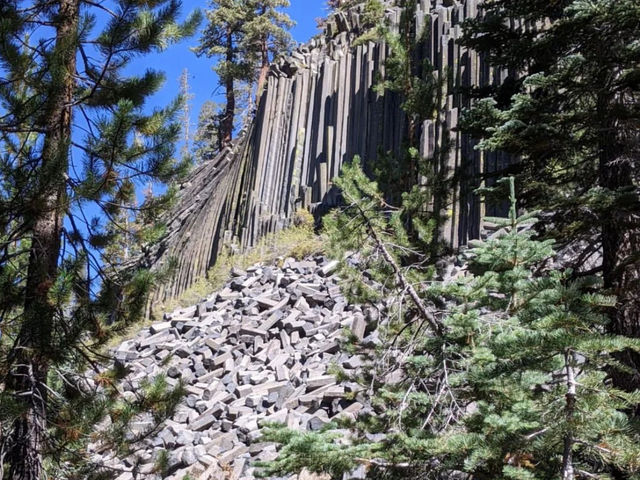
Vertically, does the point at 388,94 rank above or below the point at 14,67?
above

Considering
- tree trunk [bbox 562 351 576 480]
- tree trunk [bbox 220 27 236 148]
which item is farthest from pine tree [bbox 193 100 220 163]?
tree trunk [bbox 562 351 576 480]

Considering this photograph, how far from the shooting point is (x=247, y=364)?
30.2 ft

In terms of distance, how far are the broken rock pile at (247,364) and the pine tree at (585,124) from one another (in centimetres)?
173

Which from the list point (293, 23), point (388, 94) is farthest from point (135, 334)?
point (293, 23)

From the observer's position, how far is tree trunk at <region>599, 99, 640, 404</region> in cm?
400

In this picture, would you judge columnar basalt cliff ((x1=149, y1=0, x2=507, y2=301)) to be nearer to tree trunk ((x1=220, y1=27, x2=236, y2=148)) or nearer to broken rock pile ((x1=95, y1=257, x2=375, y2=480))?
broken rock pile ((x1=95, y1=257, x2=375, y2=480))

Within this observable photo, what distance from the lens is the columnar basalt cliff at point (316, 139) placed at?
965 centimetres

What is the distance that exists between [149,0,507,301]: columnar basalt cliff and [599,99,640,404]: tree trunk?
423 centimetres

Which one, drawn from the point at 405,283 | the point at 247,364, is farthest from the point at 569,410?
the point at 247,364

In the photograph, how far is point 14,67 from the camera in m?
4.18

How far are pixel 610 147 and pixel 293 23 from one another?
20.1 meters

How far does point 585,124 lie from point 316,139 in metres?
9.21

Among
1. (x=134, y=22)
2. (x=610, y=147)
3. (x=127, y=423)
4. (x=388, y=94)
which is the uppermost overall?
(x=388, y=94)

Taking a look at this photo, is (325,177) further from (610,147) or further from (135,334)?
(610,147)
